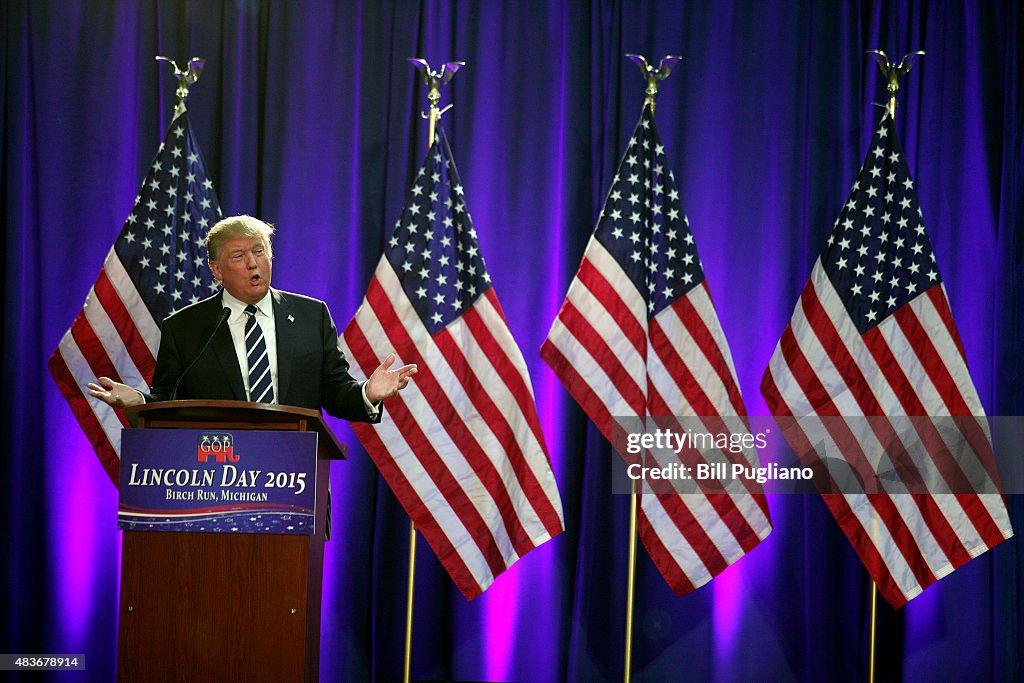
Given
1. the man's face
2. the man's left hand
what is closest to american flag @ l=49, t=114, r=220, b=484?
the man's face

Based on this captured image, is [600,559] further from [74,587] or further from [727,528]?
[74,587]

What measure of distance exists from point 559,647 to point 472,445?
122 cm

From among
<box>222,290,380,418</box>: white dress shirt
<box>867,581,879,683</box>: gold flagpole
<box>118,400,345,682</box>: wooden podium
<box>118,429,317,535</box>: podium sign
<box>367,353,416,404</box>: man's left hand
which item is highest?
<box>222,290,380,418</box>: white dress shirt

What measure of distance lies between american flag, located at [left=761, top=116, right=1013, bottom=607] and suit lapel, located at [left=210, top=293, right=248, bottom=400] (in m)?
2.32

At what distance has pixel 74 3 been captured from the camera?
18.8ft

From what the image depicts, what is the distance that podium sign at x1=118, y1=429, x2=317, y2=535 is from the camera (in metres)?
3.11

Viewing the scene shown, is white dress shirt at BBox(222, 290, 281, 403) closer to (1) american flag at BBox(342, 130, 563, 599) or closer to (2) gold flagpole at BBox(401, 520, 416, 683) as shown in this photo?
(1) american flag at BBox(342, 130, 563, 599)

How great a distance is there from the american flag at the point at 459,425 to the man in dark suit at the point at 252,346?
0.81 metres

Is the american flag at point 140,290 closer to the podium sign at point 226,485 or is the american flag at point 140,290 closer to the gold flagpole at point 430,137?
the gold flagpole at point 430,137

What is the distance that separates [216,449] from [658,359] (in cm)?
236

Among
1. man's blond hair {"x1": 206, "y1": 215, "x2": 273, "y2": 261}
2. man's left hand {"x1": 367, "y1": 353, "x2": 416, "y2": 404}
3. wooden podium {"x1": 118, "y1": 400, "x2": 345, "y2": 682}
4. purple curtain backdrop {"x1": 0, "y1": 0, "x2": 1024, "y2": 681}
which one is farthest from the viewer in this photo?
purple curtain backdrop {"x1": 0, "y1": 0, "x2": 1024, "y2": 681}

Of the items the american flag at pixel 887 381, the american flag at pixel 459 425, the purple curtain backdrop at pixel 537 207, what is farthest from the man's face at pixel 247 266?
the american flag at pixel 887 381

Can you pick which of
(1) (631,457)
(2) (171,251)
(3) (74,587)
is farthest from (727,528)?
(3) (74,587)

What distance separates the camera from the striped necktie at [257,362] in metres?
3.89
